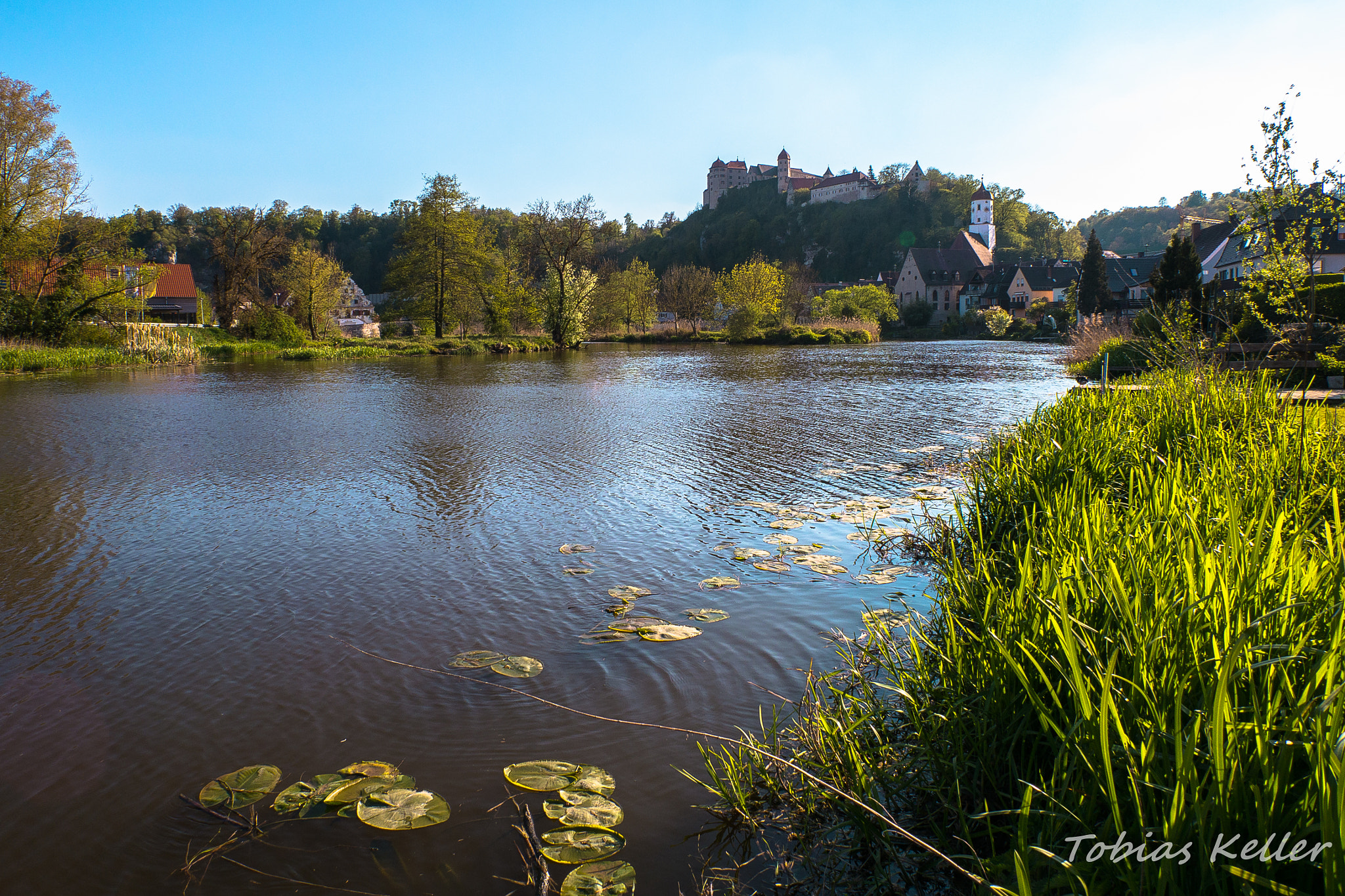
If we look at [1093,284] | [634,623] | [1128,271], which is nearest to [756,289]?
[1093,284]

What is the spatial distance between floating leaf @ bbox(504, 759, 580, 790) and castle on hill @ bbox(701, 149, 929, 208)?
148645 mm

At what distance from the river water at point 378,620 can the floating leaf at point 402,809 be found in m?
0.05

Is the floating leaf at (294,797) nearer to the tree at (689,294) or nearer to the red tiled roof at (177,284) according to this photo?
the tree at (689,294)

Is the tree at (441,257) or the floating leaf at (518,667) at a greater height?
the tree at (441,257)

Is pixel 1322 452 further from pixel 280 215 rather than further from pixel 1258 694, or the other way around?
pixel 280 215

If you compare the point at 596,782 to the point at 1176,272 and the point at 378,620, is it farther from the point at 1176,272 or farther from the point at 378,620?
the point at 1176,272

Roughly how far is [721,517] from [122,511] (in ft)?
21.6

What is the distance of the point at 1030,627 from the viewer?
282 cm

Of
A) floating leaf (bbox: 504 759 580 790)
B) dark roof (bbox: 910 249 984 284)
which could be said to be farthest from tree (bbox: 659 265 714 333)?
floating leaf (bbox: 504 759 580 790)

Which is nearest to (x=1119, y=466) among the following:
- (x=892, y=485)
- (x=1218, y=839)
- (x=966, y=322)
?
(x=892, y=485)

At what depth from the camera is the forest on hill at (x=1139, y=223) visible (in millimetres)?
150625

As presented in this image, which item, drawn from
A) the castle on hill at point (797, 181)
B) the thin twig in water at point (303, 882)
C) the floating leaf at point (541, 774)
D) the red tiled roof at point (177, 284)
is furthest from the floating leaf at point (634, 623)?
the castle on hill at point (797, 181)

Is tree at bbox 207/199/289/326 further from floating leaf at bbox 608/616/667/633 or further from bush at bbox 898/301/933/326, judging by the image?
bush at bbox 898/301/933/326

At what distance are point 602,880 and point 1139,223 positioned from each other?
19815 cm
